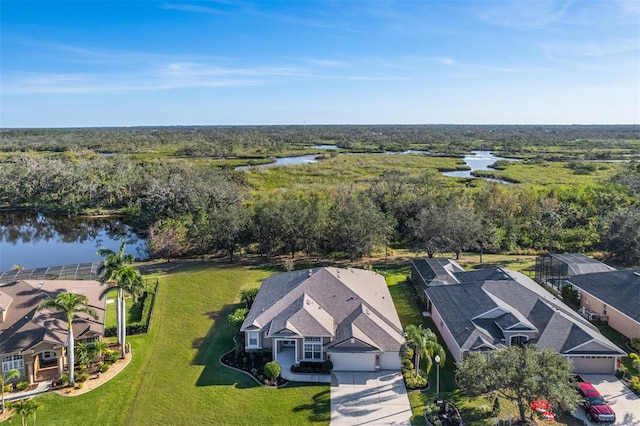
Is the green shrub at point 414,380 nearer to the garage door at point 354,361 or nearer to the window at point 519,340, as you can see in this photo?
the garage door at point 354,361

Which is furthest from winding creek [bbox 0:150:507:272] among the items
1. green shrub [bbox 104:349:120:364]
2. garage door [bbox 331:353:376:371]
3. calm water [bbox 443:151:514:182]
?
calm water [bbox 443:151:514:182]

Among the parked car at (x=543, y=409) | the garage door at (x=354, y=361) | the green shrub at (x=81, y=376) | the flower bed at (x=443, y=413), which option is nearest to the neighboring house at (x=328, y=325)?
the garage door at (x=354, y=361)

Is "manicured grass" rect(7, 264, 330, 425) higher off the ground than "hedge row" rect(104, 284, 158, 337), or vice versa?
"hedge row" rect(104, 284, 158, 337)

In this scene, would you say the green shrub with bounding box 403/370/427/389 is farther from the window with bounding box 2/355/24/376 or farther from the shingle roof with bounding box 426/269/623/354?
the window with bounding box 2/355/24/376

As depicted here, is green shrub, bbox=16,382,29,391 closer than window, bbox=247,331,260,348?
Yes

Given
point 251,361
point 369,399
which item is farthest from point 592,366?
point 251,361

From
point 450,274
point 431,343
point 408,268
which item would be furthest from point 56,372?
point 408,268
